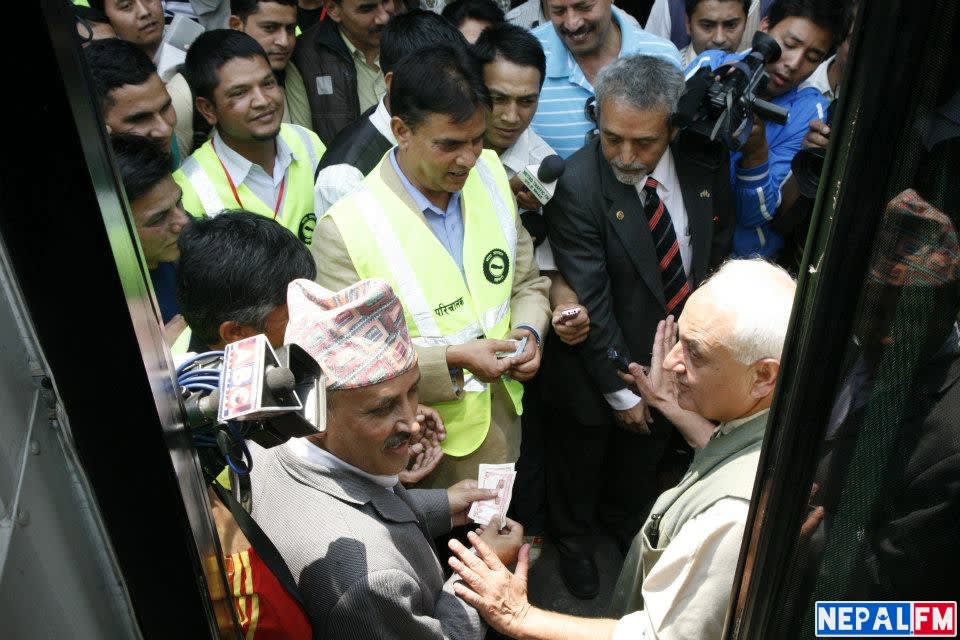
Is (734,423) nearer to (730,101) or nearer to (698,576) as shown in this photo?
(698,576)

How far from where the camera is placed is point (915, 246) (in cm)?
94

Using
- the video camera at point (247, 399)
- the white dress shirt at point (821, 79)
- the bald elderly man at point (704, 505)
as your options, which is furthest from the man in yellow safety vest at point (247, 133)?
the white dress shirt at point (821, 79)

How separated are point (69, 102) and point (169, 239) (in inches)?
74.7

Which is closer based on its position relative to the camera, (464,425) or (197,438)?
(197,438)

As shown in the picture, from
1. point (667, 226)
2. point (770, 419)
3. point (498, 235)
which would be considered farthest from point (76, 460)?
point (667, 226)

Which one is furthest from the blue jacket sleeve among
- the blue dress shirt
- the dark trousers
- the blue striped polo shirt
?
the blue dress shirt

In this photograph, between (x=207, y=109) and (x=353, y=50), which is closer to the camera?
(x=207, y=109)

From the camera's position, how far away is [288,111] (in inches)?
160

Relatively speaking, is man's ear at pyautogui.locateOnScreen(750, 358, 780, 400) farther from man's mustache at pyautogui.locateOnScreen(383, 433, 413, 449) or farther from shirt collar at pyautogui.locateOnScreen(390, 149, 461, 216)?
shirt collar at pyautogui.locateOnScreen(390, 149, 461, 216)

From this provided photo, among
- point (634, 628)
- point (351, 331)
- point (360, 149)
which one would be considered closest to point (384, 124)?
point (360, 149)

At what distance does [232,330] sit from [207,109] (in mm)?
1652

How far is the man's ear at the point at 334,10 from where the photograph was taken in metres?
4.00

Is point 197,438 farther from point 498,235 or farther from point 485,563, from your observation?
point 498,235

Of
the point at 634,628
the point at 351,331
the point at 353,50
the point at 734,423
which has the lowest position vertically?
the point at 634,628
